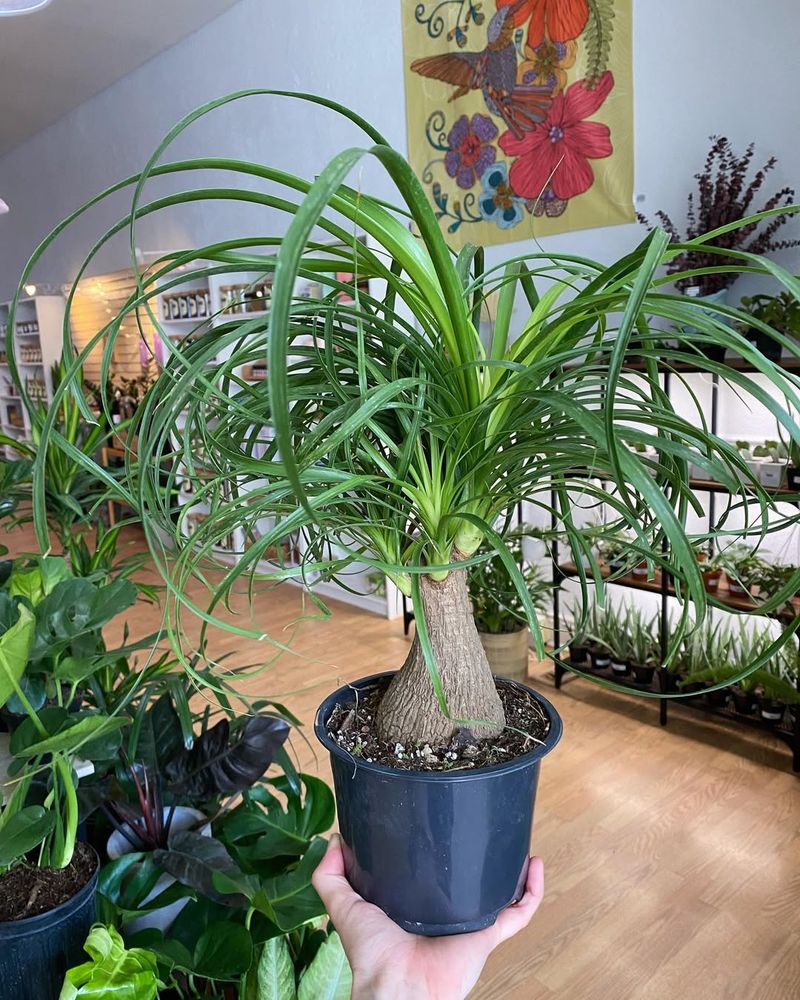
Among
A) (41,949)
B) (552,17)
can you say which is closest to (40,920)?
(41,949)

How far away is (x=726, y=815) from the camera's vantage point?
2.44 m

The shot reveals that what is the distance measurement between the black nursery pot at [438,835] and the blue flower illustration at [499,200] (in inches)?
136

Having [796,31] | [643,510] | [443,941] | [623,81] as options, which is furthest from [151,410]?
[623,81]

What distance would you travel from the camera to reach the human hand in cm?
73

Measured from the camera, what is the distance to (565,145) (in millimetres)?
3488

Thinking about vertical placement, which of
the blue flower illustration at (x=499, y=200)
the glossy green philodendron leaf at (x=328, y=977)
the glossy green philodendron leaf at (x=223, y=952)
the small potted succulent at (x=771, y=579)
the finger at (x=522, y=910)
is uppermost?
the blue flower illustration at (x=499, y=200)

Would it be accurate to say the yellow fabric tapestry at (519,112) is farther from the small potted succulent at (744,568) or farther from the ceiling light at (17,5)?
the ceiling light at (17,5)

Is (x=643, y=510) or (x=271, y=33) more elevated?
(x=271, y=33)

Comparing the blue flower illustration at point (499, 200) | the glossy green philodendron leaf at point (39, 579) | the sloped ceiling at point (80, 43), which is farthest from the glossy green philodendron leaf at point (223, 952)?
the sloped ceiling at point (80, 43)

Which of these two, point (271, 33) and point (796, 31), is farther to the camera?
point (271, 33)

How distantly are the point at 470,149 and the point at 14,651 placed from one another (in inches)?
142

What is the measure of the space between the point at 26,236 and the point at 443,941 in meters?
9.53

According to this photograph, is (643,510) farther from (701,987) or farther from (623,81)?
(623,81)

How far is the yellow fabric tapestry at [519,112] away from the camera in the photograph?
3330 millimetres
